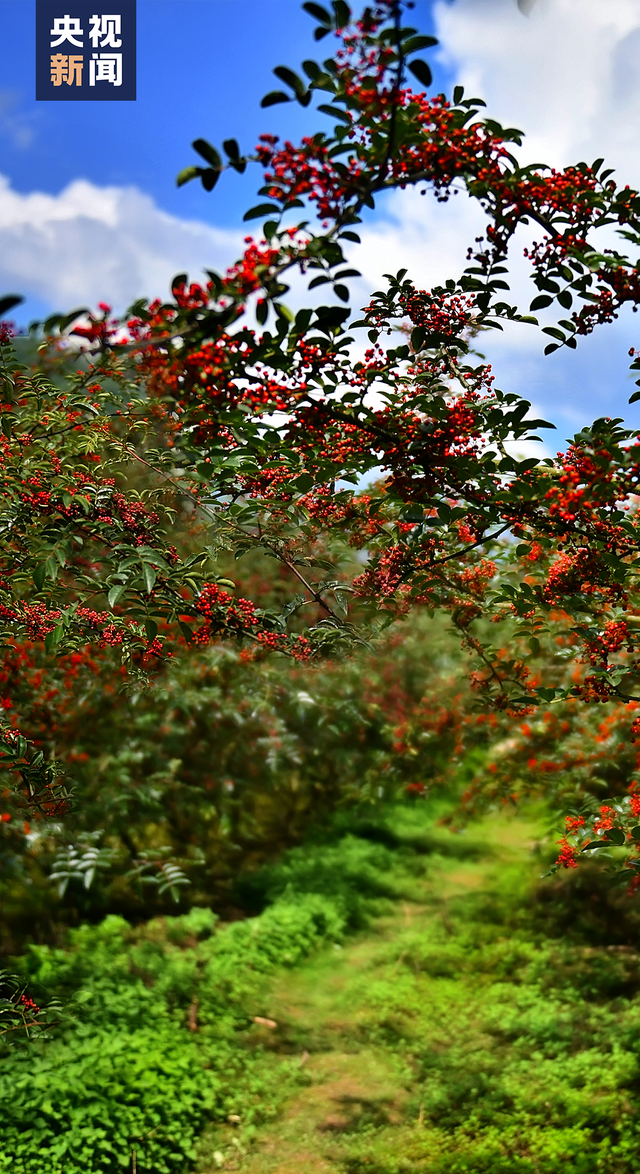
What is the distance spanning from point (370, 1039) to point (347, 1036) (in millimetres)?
133

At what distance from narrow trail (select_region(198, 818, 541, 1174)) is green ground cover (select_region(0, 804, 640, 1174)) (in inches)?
0.5

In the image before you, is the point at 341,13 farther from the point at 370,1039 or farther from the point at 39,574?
the point at 370,1039

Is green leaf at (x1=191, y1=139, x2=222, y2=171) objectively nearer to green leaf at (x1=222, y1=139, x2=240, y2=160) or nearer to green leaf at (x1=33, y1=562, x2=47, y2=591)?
green leaf at (x1=222, y1=139, x2=240, y2=160)

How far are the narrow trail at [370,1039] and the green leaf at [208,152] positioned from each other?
3.98m

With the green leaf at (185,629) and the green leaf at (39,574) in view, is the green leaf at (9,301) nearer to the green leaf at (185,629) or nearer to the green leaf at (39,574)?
the green leaf at (39,574)

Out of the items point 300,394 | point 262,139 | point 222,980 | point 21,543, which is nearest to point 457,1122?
point 222,980

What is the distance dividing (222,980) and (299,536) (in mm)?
3219

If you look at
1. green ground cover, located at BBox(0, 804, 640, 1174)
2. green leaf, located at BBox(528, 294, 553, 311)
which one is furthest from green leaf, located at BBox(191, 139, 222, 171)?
green ground cover, located at BBox(0, 804, 640, 1174)

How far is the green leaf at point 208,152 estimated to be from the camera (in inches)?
65.6

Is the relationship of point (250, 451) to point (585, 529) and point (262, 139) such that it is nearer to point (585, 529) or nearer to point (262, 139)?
point (262, 139)

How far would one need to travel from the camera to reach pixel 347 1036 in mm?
4801

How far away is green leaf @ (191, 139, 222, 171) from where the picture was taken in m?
1.67

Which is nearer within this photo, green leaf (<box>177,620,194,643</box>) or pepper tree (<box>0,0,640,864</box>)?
pepper tree (<box>0,0,640,864</box>)

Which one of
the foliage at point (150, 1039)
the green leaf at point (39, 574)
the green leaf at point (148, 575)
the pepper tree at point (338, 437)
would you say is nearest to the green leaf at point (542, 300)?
the pepper tree at point (338, 437)
